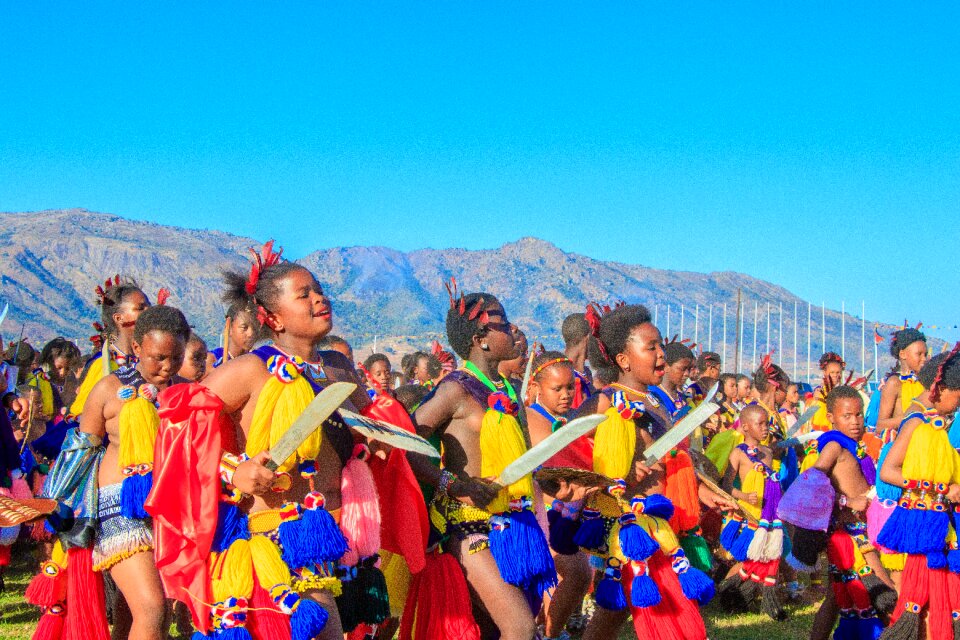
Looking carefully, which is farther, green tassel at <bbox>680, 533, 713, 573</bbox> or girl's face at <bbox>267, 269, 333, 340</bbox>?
green tassel at <bbox>680, 533, 713, 573</bbox>

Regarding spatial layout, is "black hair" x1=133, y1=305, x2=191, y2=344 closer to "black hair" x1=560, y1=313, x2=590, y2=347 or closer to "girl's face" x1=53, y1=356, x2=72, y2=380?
"black hair" x1=560, y1=313, x2=590, y2=347

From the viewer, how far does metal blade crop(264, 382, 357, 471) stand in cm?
424

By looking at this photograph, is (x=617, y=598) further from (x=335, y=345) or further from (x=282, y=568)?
(x=335, y=345)

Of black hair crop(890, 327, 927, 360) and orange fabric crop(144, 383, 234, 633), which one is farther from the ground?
black hair crop(890, 327, 927, 360)

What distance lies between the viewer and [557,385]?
802 centimetres

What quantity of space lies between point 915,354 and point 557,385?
15.5 feet

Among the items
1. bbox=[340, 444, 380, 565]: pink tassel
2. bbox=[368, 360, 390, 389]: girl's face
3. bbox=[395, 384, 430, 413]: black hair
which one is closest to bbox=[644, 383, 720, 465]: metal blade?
bbox=[340, 444, 380, 565]: pink tassel

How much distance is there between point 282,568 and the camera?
4449mm

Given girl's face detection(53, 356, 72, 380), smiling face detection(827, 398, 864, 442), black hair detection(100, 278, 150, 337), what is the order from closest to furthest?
black hair detection(100, 278, 150, 337) < smiling face detection(827, 398, 864, 442) < girl's face detection(53, 356, 72, 380)

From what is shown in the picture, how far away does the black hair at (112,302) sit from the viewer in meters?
7.81

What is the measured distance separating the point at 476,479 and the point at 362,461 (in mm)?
864

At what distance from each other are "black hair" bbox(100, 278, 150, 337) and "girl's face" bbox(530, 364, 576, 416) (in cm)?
302

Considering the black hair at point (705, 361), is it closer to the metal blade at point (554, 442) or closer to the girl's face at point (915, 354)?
the girl's face at point (915, 354)

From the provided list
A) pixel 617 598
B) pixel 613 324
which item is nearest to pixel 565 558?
pixel 617 598
